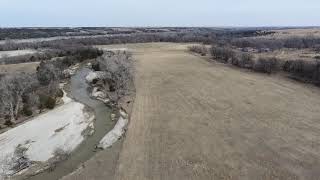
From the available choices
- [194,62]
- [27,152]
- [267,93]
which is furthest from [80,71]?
[27,152]

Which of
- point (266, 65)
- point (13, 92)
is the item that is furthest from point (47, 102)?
point (266, 65)

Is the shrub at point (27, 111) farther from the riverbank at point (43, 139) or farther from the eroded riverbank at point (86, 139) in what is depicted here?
the eroded riverbank at point (86, 139)

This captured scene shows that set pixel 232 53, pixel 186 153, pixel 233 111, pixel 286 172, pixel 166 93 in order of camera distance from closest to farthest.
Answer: pixel 286 172, pixel 186 153, pixel 233 111, pixel 166 93, pixel 232 53

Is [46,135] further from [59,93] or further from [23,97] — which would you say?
[59,93]

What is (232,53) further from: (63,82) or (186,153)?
(186,153)

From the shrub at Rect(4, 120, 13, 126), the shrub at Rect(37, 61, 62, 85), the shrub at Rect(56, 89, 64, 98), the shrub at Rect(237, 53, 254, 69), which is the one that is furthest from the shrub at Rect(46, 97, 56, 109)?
the shrub at Rect(237, 53, 254, 69)

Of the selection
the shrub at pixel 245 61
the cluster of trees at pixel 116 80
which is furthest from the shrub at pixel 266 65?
the cluster of trees at pixel 116 80
